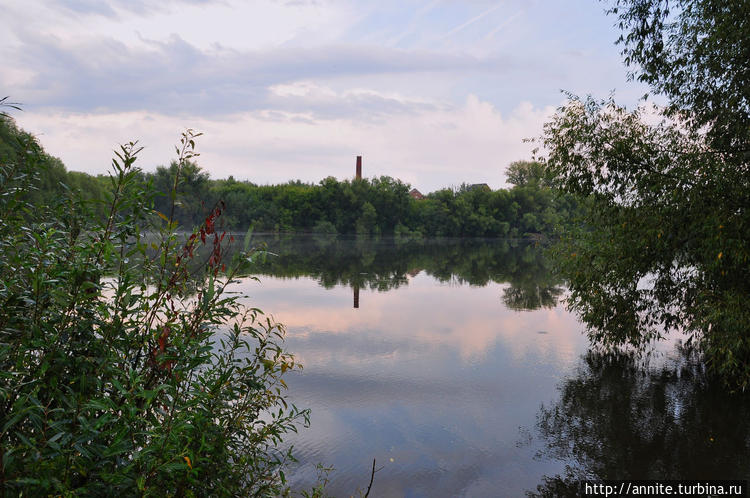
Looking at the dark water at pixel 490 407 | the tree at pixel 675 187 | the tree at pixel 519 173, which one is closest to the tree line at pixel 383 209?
the tree at pixel 519 173

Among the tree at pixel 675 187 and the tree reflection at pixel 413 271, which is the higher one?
the tree at pixel 675 187

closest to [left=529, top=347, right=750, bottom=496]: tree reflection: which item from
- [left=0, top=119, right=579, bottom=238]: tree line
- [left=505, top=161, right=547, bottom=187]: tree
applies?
[left=0, top=119, right=579, bottom=238]: tree line

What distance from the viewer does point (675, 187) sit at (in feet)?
35.8

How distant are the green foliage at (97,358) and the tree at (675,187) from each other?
9.61 metres

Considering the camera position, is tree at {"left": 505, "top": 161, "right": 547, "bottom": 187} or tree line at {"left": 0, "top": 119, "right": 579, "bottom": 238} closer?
tree line at {"left": 0, "top": 119, "right": 579, "bottom": 238}

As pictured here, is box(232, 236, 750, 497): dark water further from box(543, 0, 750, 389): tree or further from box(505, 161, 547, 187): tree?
box(505, 161, 547, 187): tree

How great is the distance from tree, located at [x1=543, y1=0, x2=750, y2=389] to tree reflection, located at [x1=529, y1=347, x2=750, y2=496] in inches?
36.5

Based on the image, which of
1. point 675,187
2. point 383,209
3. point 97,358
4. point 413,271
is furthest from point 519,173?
point 97,358

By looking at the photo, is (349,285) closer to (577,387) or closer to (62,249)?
(577,387)

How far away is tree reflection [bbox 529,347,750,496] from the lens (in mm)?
8008

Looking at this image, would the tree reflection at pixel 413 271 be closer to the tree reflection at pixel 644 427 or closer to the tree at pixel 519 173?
the tree reflection at pixel 644 427

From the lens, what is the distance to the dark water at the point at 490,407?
7.97 meters

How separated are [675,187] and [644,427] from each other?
16.2 ft

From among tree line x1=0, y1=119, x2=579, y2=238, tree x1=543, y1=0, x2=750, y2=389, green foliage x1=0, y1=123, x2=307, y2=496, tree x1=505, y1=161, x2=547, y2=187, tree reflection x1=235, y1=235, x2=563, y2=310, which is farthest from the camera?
tree x1=505, y1=161, x2=547, y2=187
